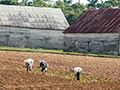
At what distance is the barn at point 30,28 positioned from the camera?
49.9m

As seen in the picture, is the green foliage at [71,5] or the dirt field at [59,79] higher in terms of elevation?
the dirt field at [59,79]

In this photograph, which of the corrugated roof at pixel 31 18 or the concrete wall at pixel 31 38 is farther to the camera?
the corrugated roof at pixel 31 18

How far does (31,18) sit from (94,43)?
12.3 meters

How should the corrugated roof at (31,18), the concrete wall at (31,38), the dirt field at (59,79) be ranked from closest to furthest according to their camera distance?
the dirt field at (59,79) < the concrete wall at (31,38) < the corrugated roof at (31,18)

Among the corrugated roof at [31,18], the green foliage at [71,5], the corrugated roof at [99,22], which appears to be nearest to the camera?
the corrugated roof at [99,22]

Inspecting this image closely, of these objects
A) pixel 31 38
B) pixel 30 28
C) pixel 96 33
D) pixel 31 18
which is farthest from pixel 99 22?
pixel 31 18

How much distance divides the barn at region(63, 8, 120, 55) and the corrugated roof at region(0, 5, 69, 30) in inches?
215

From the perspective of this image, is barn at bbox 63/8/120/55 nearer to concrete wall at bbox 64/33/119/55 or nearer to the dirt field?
concrete wall at bbox 64/33/119/55

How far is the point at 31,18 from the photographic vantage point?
52.3 meters

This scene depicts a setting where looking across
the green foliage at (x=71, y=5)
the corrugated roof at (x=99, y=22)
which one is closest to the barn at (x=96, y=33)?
the corrugated roof at (x=99, y=22)

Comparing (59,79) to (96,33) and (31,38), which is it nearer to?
(96,33)

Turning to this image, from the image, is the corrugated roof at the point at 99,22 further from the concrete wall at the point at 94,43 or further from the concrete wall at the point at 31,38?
the concrete wall at the point at 31,38

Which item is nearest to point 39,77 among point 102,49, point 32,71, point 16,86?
point 32,71

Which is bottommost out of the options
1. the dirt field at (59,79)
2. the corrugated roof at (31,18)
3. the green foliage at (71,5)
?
the green foliage at (71,5)
